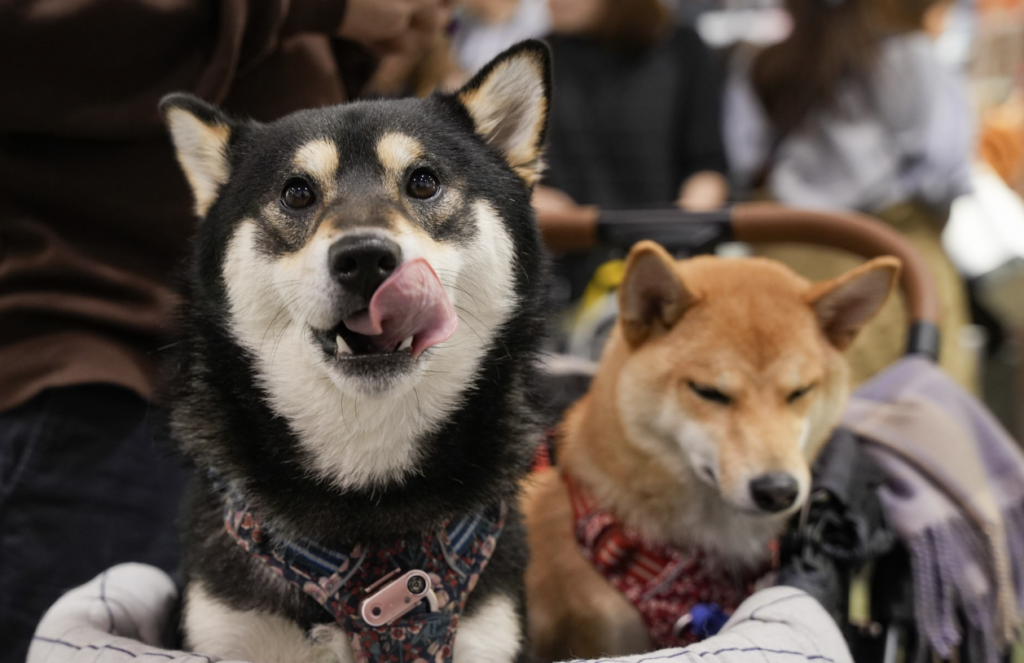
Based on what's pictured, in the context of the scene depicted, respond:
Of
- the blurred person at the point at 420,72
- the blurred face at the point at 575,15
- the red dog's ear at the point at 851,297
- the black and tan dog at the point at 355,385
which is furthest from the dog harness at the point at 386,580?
the blurred face at the point at 575,15

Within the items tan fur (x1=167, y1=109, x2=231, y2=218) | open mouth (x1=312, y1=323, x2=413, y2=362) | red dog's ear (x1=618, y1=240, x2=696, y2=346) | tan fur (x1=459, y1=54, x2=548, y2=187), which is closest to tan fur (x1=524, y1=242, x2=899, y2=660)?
red dog's ear (x1=618, y1=240, x2=696, y2=346)

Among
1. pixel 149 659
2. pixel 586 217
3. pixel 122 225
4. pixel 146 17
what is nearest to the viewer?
pixel 149 659

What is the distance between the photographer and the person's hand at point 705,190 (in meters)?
2.38

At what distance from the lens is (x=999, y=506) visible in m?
1.14

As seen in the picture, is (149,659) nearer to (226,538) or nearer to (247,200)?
(226,538)

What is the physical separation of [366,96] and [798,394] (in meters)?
0.95

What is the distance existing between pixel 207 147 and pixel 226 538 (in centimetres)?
46

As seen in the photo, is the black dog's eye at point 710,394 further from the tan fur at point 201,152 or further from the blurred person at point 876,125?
the blurred person at point 876,125

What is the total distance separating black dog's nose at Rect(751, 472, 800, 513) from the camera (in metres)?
1.09

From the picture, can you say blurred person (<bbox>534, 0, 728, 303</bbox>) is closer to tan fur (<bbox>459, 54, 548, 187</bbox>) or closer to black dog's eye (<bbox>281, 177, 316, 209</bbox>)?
tan fur (<bbox>459, 54, 548, 187</bbox>)

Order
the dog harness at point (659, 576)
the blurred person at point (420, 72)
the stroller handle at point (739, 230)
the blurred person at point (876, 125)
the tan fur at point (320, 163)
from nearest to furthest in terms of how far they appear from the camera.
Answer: the tan fur at point (320, 163) < the dog harness at point (659, 576) < the stroller handle at point (739, 230) < the blurred person at point (420, 72) < the blurred person at point (876, 125)

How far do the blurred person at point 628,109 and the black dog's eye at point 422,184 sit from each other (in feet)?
4.92

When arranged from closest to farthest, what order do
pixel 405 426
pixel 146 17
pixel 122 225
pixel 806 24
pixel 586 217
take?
1. pixel 405 426
2. pixel 146 17
3. pixel 122 225
4. pixel 586 217
5. pixel 806 24

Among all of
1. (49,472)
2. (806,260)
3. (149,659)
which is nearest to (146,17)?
(49,472)
